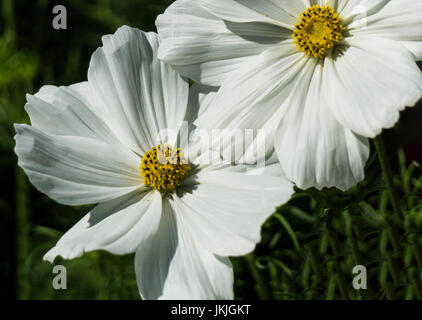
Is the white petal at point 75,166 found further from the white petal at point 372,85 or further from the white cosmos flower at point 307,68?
the white petal at point 372,85

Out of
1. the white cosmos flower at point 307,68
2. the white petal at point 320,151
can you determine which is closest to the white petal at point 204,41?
the white cosmos flower at point 307,68

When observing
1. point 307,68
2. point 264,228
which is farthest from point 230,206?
point 264,228

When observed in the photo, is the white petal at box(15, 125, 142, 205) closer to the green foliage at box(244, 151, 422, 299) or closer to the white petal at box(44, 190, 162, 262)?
the white petal at box(44, 190, 162, 262)

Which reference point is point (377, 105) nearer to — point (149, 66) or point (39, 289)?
point (149, 66)

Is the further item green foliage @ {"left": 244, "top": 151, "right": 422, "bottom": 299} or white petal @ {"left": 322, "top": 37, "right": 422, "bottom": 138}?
green foliage @ {"left": 244, "top": 151, "right": 422, "bottom": 299}

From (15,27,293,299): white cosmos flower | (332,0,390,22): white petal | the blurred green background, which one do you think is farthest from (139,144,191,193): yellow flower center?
(332,0,390,22): white petal

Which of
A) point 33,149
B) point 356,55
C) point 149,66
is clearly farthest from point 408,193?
point 33,149

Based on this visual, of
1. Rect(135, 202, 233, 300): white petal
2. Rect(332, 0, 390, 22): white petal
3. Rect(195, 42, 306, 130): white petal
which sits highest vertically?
Rect(332, 0, 390, 22): white petal
